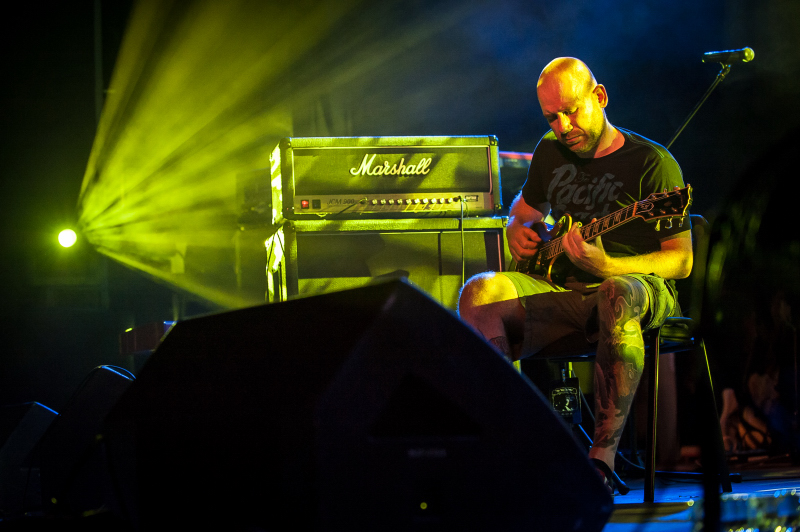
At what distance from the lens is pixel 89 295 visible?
4051 millimetres

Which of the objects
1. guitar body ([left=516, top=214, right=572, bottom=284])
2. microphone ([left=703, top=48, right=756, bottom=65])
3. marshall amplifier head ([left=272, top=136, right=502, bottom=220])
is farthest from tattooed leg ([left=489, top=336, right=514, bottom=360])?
microphone ([left=703, top=48, right=756, bottom=65])

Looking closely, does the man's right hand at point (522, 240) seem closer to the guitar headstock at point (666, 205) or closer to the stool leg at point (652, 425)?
the guitar headstock at point (666, 205)

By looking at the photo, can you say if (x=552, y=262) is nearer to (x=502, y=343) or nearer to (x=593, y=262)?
(x=593, y=262)

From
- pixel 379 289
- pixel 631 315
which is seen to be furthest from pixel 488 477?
pixel 631 315

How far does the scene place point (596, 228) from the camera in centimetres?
207

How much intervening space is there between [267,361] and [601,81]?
4.22 meters

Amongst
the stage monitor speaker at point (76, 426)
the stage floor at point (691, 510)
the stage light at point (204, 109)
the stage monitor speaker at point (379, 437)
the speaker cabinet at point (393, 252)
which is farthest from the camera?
the stage light at point (204, 109)

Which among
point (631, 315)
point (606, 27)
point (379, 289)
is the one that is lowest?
point (631, 315)

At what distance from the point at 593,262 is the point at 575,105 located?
50 cm

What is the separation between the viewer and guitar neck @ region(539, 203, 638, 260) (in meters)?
1.98

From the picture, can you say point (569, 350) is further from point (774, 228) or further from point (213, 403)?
point (213, 403)

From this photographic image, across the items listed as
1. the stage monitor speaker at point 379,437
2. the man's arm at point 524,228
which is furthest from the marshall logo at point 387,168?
the stage monitor speaker at point 379,437

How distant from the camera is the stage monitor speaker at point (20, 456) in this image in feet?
6.19

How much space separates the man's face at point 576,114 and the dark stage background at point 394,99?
2.08m
